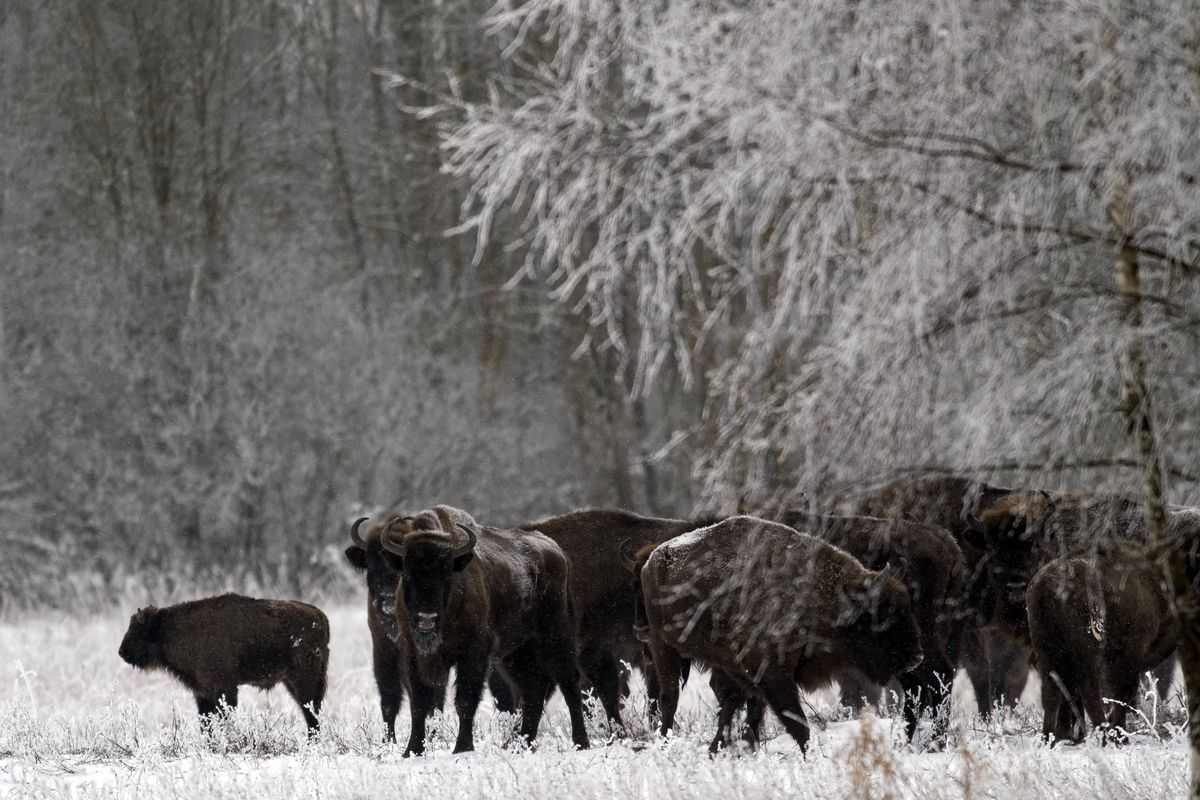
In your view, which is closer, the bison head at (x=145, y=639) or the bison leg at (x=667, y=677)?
the bison leg at (x=667, y=677)

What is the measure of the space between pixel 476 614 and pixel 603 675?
1.79m

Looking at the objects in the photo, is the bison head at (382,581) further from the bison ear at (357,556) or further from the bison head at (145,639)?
the bison head at (145,639)

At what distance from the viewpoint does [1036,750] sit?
295 inches

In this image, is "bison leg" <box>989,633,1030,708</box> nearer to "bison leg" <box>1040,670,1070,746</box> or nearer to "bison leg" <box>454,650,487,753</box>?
"bison leg" <box>1040,670,1070,746</box>

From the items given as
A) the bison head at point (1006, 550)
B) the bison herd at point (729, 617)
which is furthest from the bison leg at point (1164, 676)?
the bison head at point (1006, 550)

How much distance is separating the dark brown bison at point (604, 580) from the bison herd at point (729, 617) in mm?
13

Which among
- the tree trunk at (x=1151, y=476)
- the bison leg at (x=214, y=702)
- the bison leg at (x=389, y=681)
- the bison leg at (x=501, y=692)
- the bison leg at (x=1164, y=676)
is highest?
the tree trunk at (x=1151, y=476)

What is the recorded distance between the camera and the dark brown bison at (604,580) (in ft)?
35.4

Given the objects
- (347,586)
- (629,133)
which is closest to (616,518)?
(629,133)

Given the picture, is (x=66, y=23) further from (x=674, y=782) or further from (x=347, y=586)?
(x=674, y=782)

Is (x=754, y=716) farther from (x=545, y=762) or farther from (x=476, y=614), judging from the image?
(x=476, y=614)

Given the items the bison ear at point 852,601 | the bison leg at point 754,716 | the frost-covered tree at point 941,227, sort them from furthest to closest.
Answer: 1. the bison leg at point 754,716
2. the bison ear at point 852,601
3. the frost-covered tree at point 941,227

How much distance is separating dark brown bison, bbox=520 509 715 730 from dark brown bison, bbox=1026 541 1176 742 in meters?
3.03

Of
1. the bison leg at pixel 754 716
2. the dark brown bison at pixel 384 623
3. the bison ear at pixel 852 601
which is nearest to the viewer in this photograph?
the bison ear at pixel 852 601
